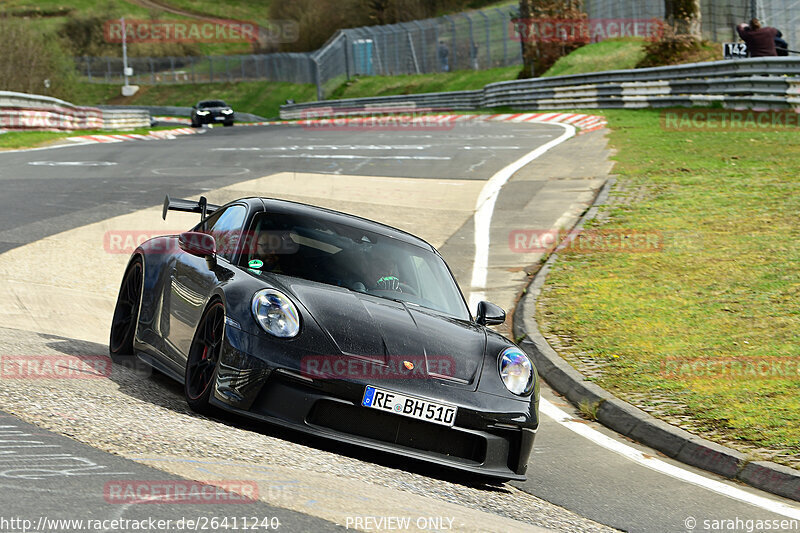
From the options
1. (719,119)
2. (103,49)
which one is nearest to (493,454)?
(719,119)

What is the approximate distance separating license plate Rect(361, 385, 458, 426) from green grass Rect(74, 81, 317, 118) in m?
66.2

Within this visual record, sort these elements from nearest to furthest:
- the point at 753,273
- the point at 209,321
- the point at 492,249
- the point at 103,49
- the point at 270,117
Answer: the point at 209,321 → the point at 753,273 → the point at 492,249 → the point at 270,117 → the point at 103,49

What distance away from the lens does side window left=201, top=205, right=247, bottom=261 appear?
6875mm

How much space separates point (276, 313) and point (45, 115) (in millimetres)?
29679

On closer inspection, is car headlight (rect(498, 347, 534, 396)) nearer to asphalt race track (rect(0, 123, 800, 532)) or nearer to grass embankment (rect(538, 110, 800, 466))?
asphalt race track (rect(0, 123, 800, 532))

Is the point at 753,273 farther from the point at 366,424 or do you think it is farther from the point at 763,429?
the point at 366,424

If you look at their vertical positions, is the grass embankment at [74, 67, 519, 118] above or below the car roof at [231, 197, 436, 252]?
below

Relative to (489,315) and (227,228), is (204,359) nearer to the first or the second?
(227,228)

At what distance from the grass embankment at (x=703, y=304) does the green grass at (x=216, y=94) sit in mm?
56247

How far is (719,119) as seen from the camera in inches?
1051

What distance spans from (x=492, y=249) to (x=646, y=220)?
2262 millimetres
